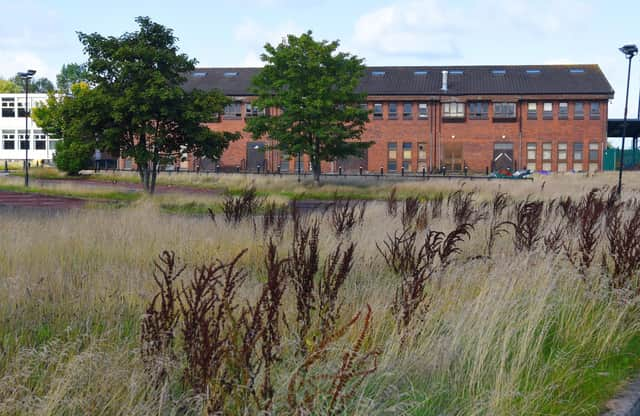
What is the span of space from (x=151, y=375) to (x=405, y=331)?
1.78 m

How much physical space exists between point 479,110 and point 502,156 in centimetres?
415

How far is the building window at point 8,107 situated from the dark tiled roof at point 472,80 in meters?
31.9

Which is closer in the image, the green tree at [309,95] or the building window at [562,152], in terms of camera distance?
the green tree at [309,95]

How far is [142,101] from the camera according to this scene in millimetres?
25547

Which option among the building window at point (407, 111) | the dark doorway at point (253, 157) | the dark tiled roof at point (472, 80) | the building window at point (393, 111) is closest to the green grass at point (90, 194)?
the dark tiled roof at point (472, 80)

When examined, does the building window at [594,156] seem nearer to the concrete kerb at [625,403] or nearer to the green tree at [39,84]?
the concrete kerb at [625,403]

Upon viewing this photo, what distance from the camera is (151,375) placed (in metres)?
4.12

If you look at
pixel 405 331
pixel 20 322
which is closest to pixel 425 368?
pixel 405 331

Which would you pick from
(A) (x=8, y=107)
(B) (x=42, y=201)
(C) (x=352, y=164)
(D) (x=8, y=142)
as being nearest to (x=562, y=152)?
(C) (x=352, y=164)

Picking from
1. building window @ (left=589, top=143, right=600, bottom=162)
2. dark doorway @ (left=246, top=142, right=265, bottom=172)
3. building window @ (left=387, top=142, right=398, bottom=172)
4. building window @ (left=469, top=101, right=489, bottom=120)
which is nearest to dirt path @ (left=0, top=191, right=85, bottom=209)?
dark doorway @ (left=246, top=142, right=265, bottom=172)

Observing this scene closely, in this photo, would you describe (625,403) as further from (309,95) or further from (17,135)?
(17,135)

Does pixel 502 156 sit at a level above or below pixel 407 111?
below

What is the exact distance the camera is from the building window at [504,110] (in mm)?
60031

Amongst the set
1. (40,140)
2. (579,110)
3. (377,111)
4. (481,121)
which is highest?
(579,110)
